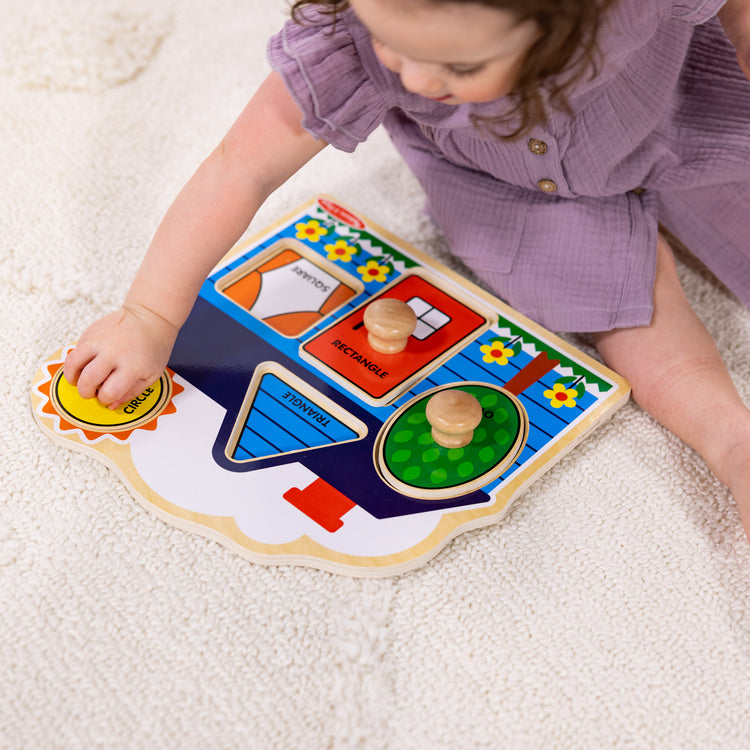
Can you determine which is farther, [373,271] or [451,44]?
[373,271]

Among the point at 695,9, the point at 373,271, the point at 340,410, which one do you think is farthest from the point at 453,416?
the point at 695,9

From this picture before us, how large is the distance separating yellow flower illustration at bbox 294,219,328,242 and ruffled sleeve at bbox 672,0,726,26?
0.32 m

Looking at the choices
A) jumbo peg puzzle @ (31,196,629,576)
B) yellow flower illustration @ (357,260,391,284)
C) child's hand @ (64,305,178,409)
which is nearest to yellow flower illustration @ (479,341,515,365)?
jumbo peg puzzle @ (31,196,629,576)

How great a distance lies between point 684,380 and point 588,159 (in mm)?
175

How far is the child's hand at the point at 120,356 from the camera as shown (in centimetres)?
62

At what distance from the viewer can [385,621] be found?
22.1 inches

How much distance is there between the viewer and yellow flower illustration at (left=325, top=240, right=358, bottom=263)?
0.75 metres

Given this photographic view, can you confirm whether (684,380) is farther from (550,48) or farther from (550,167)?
(550,48)

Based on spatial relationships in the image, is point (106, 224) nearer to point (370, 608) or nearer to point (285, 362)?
point (285, 362)

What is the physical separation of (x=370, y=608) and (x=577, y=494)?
0.17 metres

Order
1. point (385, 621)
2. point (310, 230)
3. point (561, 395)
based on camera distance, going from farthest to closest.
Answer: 1. point (310, 230)
2. point (561, 395)
3. point (385, 621)

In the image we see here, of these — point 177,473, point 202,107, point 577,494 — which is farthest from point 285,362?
point 202,107

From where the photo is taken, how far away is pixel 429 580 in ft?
1.90

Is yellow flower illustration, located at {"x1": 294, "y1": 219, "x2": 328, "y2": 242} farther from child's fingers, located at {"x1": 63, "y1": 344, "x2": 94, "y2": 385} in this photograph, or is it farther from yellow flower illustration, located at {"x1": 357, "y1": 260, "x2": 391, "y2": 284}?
child's fingers, located at {"x1": 63, "y1": 344, "x2": 94, "y2": 385}
